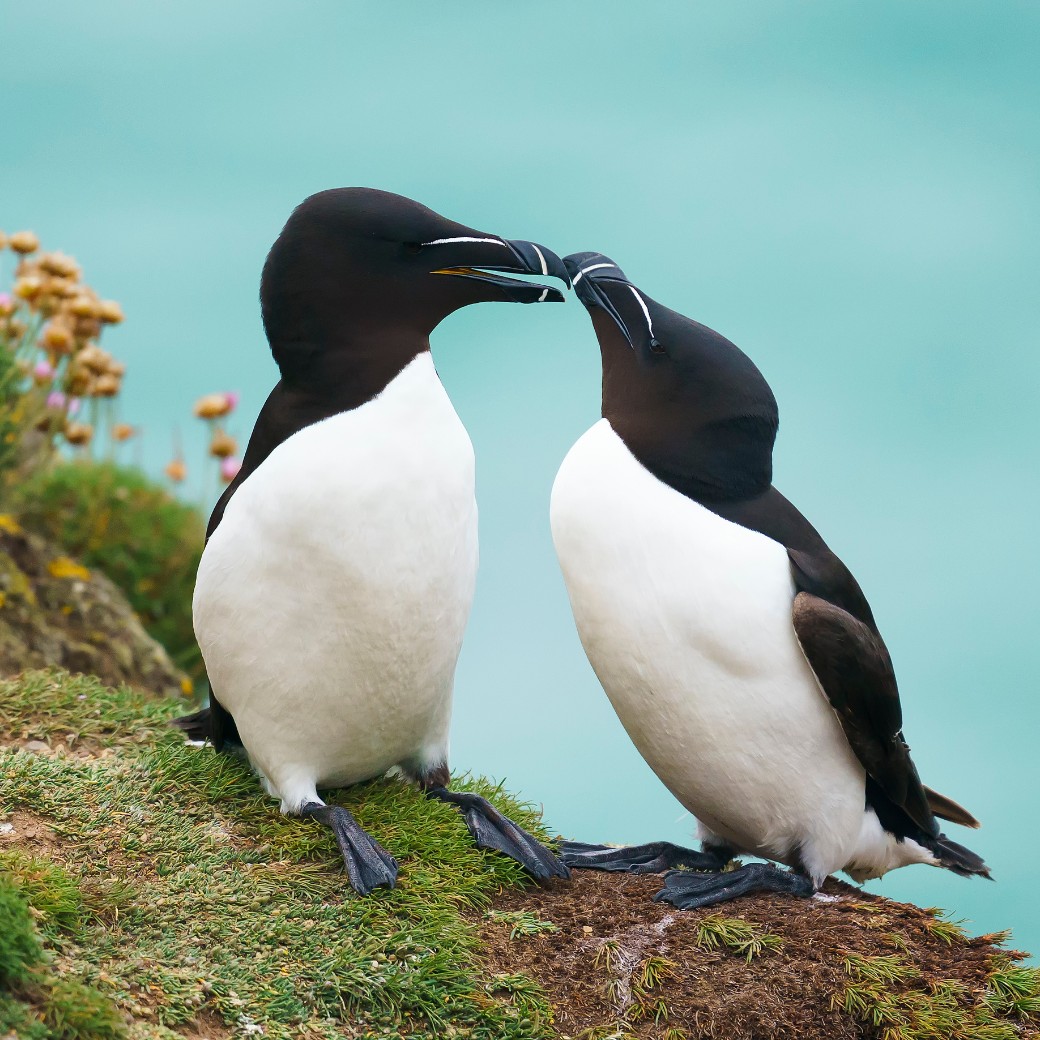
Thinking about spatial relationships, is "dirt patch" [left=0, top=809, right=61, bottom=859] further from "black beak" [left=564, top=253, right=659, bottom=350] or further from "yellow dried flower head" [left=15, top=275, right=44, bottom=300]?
"yellow dried flower head" [left=15, top=275, right=44, bottom=300]

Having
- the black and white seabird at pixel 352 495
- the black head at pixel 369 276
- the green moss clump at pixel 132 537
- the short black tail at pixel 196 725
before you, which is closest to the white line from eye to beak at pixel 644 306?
the black and white seabird at pixel 352 495

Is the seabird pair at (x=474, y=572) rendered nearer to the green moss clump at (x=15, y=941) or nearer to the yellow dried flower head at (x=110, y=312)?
the green moss clump at (x=15, y=941)

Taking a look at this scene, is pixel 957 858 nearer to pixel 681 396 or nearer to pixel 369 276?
pixel 681 396

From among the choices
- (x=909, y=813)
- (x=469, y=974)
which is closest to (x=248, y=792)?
(x=469, y=974)

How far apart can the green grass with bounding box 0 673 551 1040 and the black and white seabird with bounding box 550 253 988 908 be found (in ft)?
2.72

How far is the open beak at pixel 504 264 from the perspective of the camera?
182 inches

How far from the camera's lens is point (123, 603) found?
8.47 meters

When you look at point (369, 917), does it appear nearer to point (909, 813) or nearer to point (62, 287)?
point (909, 813)

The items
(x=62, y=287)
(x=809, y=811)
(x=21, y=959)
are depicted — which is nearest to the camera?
(x=21, y=959)

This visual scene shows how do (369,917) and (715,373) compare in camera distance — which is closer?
(369,917)

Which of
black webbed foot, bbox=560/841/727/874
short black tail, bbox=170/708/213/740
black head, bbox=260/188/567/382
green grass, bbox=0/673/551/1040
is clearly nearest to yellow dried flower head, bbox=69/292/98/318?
short black tail, bbox=170/708/213/740

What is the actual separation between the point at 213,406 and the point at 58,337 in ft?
3.39

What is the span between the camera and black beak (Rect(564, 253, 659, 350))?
4949 millimetres

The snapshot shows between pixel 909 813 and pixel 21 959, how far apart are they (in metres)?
3.17
